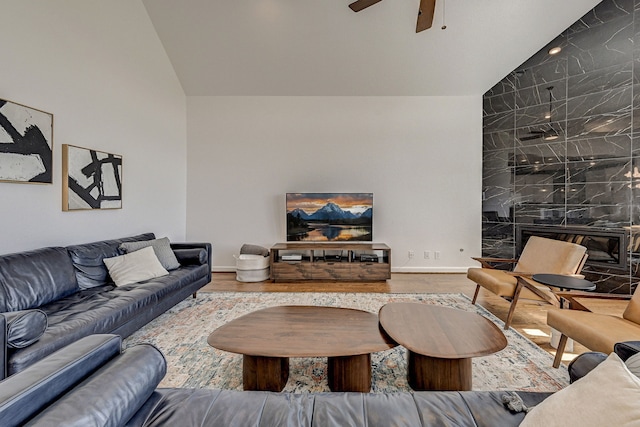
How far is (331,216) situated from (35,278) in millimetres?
3445

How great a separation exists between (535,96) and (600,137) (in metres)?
1.01

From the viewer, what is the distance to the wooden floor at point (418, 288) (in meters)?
2.97

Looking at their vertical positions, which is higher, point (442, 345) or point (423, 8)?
point (423, 8)

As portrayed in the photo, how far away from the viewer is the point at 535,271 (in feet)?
10.1

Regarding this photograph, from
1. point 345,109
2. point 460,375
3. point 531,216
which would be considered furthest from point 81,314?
point 531,216

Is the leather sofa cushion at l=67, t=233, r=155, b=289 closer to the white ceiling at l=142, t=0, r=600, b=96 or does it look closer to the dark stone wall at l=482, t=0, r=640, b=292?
the white ceiling at l=142, t=0, r=600, b=96

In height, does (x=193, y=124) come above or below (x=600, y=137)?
above

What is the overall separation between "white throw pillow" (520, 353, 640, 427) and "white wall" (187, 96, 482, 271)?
13.0ft

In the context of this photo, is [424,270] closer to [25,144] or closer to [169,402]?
[169,402]

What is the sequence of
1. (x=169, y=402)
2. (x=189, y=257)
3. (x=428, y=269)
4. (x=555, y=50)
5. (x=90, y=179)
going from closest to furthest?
(x=169, y=402) < (x=90, y=179) < (x=189, y=257) < (x=555, y=50) < (x=428, y=269)

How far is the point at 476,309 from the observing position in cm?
314

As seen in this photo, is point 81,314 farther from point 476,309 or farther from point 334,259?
point 476,309

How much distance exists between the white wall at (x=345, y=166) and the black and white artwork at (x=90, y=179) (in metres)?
1.56

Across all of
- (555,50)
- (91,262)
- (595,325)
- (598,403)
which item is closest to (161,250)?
(91,262)
